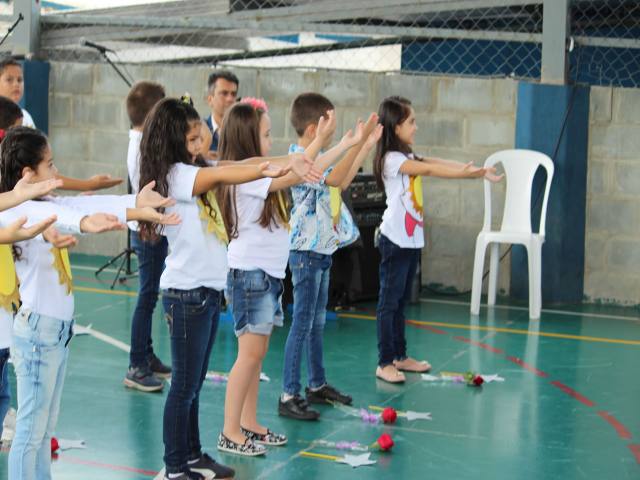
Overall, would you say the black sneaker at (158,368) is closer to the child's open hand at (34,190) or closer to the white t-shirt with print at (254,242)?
the white t-shirt with print at (254,242)

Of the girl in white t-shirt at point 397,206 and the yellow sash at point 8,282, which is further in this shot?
the girl in white t-shirt at point 397,206

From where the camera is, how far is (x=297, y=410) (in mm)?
4859

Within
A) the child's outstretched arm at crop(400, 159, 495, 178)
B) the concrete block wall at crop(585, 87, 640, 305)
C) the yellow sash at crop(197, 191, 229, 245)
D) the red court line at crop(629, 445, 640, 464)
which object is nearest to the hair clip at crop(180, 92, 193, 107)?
the yellow sash at crop(197, 191, 229, 245)

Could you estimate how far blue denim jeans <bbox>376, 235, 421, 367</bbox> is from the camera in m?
5.57

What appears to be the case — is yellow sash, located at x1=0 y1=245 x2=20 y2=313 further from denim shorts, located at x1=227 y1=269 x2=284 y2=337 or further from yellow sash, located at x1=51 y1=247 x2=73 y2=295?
denim shorts, located at x1=227 y1=269 x2=284 y2=337

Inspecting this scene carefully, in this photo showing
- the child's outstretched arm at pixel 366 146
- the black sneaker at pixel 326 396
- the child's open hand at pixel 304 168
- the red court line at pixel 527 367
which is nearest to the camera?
the child's open hand at pixel 304 168

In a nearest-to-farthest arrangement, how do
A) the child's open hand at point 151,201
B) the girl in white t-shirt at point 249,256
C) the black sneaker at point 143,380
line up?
the child's open hand at point 151,201 < the girl in white t-shirt at point 249,256 < the black sneaker at point 143,380

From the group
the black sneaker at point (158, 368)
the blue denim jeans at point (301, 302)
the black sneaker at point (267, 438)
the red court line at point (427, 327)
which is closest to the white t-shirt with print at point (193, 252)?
the black sneaker at point (267, 438)

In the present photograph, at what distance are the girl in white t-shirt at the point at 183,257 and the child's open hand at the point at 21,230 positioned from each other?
2.66 ft

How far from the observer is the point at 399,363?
5844mm

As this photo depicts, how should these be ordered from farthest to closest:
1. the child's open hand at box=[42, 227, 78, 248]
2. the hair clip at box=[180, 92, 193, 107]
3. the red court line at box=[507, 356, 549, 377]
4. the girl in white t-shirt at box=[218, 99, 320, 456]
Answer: the red court line at box=[507, 356, 549, 377]
the girl in white t-shirt at box=[218, 99, 320, 456]
the hair clip at box=[180, 92, 193, 107]
the child's open hand at box=[42, 227, 78, 248]

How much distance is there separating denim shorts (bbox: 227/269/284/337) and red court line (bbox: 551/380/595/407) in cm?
187

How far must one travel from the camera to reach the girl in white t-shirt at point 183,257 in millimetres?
3777

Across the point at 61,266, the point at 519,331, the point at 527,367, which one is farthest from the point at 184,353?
the point at 519,331
